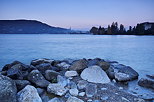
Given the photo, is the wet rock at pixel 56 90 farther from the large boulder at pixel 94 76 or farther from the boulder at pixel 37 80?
the large boulder at pixel 94 76

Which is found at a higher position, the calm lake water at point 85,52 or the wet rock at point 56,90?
the wet rock at point 56,90

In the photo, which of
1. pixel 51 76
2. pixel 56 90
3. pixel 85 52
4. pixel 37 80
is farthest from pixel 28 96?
pixel 85 52

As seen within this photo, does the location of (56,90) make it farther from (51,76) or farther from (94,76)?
(94,76)

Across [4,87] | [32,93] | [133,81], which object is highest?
[4,87]

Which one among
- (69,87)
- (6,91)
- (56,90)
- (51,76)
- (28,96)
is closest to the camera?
(6,91)

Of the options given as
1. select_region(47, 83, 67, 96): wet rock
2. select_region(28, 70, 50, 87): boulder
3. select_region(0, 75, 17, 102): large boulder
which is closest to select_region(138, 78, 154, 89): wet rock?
select_region(47, 83, 67, 96): wet rock

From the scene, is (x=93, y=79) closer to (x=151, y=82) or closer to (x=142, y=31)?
(x=151, y=82)

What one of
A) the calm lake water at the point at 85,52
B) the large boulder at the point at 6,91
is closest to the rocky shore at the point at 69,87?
the large boulder at the point at 6,91

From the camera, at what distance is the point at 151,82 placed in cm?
588

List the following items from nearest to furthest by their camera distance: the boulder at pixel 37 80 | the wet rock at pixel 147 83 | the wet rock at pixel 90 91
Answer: the wet rock at pixel 90 91, the boulder at pixel 37 80, the wet rock at pixel 147 83

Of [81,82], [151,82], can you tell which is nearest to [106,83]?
[81,82]

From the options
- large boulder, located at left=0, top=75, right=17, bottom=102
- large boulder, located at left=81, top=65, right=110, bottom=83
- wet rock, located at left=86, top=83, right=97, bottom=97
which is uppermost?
large boulder, located at left=0, top=75, right=17, bottom=102

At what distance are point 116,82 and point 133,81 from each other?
105 centimetres

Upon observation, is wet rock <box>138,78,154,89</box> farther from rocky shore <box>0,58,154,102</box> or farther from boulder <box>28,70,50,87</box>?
boulder <box>28,70,50,87</box>
